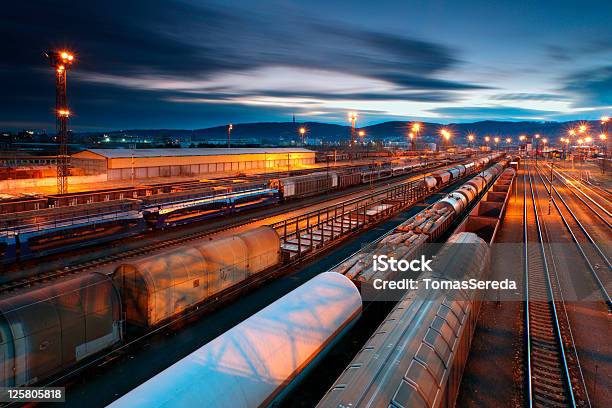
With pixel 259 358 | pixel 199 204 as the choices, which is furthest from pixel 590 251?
pixel 199 204

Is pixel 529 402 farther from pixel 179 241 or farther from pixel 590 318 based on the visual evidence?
pixel 179 241

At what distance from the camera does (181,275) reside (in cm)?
1587

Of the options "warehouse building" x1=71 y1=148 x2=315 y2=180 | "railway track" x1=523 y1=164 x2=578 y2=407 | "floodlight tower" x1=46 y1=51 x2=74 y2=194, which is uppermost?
"floodlight tower" x1=46 y1=51 x2=74 y2=194

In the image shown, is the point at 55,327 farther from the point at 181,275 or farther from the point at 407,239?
the point at 407,239

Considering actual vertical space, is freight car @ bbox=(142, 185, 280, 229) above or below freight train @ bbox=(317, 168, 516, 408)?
above

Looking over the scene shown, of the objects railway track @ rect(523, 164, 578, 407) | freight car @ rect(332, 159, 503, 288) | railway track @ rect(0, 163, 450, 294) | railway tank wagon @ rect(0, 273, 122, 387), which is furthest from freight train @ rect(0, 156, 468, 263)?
railway track @ rect(523, 164, 578, 407)

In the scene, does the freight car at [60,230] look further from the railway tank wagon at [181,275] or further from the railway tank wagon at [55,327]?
the railway tank wagon at [55,327]

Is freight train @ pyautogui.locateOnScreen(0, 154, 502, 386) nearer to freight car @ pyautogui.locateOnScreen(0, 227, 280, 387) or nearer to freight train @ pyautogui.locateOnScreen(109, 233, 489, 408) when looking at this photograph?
freight car @ pyautogui.locateOnScreen(0, 227, 280, 387)

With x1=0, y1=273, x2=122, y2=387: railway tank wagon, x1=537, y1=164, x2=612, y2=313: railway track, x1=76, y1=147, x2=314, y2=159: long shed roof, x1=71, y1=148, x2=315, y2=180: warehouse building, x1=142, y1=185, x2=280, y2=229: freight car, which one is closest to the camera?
x1=0, y1=273, x2=122, y2=387: railway tank wagon

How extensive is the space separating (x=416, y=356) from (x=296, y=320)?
12.5ft

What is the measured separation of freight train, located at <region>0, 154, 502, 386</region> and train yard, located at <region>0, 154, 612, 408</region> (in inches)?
1.9

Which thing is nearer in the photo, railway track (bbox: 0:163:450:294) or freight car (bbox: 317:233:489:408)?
freight car (bbox: 317:233:489:408)

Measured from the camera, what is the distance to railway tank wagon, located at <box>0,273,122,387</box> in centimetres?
1080

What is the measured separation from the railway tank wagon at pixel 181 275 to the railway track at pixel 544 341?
12980mm
